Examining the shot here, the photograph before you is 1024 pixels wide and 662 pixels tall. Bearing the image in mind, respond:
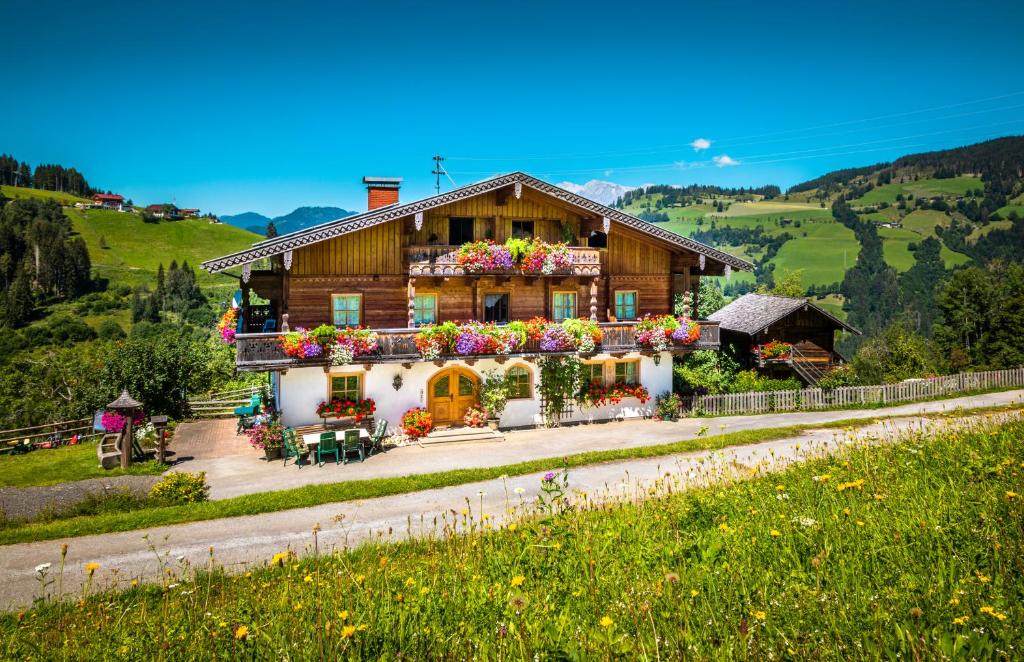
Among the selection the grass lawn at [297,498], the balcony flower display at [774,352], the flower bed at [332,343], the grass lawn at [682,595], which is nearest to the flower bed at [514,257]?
the flower bed at [332,343]

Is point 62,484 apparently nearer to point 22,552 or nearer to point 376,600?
point 22,552

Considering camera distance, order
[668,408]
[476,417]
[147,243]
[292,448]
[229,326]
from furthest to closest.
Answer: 1. [147,243]
2. [668,408]
3. [476,417]
4. [229,326]
5. [292,448]

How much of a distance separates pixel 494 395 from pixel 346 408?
556cm

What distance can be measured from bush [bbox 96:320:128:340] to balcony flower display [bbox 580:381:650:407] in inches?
2622

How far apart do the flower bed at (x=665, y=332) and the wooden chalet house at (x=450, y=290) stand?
1.29ft

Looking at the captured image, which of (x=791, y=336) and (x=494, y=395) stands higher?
(x=791, y=336)

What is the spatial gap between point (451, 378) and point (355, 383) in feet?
12.2

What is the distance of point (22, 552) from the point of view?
10883 mm

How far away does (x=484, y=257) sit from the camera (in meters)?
22.1

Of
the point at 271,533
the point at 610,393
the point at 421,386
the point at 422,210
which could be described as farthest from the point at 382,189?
the point at 271,533

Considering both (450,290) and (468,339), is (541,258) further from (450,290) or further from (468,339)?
(468,339)

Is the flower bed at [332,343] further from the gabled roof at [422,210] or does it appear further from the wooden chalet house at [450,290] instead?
the gabled roof at [422,210]

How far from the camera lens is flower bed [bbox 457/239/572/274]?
22.0m

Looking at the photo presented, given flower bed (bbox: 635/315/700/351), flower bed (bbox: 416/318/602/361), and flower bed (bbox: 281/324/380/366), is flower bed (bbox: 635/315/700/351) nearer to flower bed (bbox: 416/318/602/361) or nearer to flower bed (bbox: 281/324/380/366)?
flower bed (bbox: 416/318/602/361)
